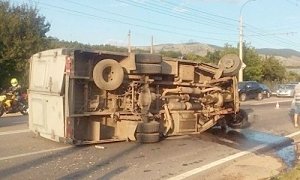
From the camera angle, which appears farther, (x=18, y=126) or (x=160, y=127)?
(x=18, y=126)

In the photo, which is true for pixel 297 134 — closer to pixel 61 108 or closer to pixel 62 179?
pixel 61 108

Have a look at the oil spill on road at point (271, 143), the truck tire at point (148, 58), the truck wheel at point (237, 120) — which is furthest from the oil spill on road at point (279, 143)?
the truck tire at point (148, 58)

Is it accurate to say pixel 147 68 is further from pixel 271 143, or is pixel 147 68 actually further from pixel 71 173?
pixel 71 173

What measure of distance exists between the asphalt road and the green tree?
15369 millimetres

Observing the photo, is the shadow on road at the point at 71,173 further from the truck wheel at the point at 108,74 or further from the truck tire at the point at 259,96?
the truck tire at the point at 259,96

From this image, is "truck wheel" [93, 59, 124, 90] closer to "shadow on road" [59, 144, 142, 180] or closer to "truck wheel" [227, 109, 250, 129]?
"shadow on road" [59, 144, 142, 180]

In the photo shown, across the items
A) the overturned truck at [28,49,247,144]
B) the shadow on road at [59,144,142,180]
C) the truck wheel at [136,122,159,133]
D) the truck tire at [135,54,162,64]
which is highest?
the truck tire at [135,54,162,64]

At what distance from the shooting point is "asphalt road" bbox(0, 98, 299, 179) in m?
Answer: 7.73

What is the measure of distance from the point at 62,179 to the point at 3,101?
37.1 feet

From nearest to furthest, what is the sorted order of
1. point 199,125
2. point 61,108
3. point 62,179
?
point 62,179 < point 61,108 < point 199,125

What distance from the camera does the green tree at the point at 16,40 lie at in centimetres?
2741

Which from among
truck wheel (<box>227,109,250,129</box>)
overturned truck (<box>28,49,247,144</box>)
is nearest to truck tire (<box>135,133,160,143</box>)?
overturned truck (<box>28,49,247,144</box>)

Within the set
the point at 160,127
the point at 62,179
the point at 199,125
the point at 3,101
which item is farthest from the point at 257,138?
the point at 3,101

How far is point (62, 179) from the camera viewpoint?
722 cm
